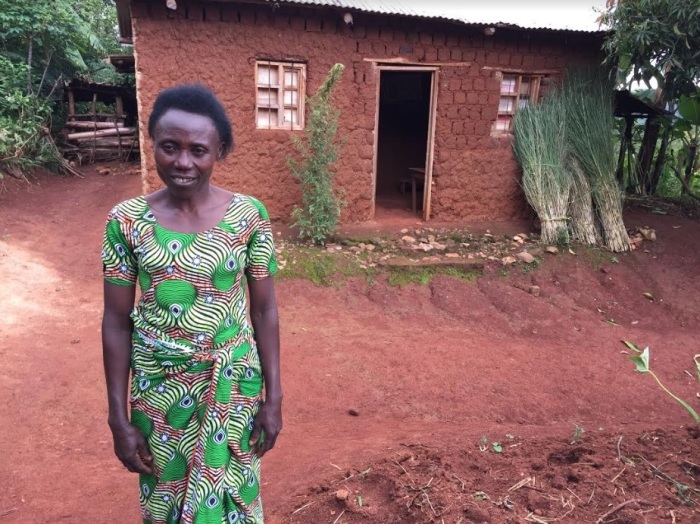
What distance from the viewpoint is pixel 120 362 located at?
1505 millimetres

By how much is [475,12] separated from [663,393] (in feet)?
16.3

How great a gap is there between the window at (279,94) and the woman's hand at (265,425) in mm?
5172

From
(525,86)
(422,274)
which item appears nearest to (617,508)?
(422,274)

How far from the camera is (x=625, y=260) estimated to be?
653 centimetres

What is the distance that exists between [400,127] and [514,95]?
10.7ft

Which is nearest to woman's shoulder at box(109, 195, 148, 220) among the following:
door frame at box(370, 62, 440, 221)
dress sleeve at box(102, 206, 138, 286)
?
dress sleeve at box(102, 206, 138, 286)

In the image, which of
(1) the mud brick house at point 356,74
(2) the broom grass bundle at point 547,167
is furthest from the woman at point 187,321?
(2) the broom grass bundle at point 547,167

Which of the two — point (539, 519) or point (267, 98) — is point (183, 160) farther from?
point (267, 98)

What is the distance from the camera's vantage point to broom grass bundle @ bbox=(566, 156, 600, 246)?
674cm

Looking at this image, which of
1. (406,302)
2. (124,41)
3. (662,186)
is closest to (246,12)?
(124,41)

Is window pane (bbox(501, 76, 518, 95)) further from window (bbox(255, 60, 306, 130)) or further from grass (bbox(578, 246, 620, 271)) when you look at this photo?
window (bbox(255, 60, 306, 130))

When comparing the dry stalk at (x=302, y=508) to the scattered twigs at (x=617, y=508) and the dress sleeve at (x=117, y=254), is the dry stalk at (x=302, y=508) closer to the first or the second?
the scattered twigs at (x=617, y=508)

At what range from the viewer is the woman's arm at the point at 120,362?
4.83 ft

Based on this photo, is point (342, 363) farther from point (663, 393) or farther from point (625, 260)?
point (625, 260)
